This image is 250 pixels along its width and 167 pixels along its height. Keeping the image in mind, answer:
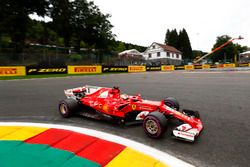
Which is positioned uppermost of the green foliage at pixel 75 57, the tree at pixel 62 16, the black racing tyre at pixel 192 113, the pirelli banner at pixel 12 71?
the tree at pixel 62 16

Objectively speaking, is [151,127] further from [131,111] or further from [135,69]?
[135,69]

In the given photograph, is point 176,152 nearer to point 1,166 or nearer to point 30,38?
point 1,166

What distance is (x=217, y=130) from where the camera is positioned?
12.5 ft

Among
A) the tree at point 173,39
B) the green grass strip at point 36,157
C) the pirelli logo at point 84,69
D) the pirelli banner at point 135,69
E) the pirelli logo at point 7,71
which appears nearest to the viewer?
the green grass strip at point 36,157

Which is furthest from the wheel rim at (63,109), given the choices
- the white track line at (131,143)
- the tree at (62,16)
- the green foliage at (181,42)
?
the green foliage at (181,42)

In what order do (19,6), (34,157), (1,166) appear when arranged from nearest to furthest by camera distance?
1. (1,166)
2. (34,157)
3. (19,6)

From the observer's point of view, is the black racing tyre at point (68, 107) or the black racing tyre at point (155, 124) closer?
the black racing tyre at point (155, 124)

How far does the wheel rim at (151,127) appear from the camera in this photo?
3424 millimetres

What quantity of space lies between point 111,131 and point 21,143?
160cm

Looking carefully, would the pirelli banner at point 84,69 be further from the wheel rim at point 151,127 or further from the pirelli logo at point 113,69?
the wheel rim at point 151,127

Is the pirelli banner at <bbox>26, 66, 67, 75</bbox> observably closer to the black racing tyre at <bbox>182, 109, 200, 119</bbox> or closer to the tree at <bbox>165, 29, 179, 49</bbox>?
the black racing tyre at <bbox>182, 109, 200, 119</bbox>

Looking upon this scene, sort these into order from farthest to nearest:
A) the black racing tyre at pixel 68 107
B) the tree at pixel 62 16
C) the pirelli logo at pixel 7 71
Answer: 1. the tree at pixel 62 16
2. the pirelli logo at pixel 7 71
3. the black racing tyre at pixel 68 107

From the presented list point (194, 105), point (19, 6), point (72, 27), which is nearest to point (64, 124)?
point (194, 105)

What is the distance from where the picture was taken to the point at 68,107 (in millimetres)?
4672
